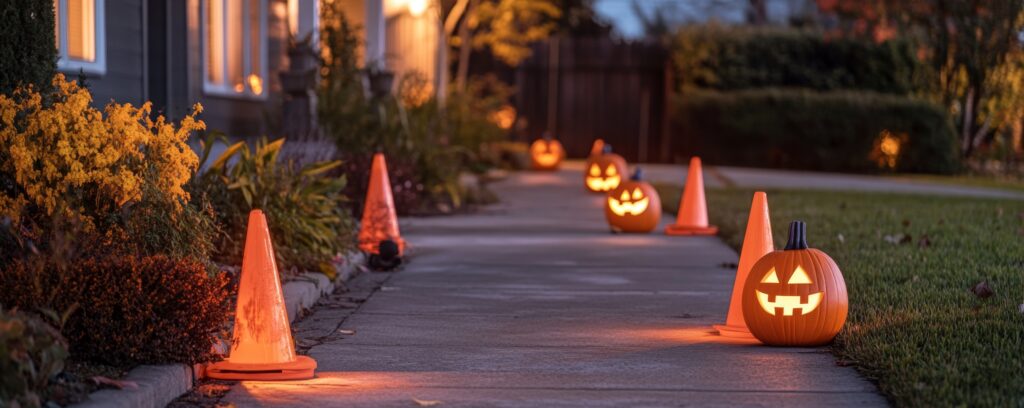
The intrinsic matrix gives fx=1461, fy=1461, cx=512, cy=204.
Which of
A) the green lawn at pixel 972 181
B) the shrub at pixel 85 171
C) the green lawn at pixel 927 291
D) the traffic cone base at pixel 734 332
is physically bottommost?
the green lawn at pixel 972 181

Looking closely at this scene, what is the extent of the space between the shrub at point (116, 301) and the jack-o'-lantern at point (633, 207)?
713 cm

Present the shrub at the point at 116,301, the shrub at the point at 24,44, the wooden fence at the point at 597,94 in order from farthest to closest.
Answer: the wooden fence at the point at 597,94
the shrub at the point at 24,44
the shrub at the point at 116,301

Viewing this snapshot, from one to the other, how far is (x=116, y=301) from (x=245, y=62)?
9.01m

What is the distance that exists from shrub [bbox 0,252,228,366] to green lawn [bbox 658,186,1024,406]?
9.36 ft

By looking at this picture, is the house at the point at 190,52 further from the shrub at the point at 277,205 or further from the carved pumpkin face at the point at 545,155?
the carved pumpkin face at the point at 545,155

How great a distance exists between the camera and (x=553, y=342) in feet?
23.5

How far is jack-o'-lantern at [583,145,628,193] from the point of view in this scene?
17.5 m

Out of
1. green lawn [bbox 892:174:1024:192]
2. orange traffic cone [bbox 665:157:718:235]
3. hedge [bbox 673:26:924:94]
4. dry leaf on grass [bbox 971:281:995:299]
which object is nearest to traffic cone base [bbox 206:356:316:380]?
Result: dry leaf on grass [bbox 971:281:995:299]

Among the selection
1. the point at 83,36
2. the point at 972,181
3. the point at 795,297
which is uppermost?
the point at 83,36

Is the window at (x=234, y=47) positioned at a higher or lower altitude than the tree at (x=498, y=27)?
lower

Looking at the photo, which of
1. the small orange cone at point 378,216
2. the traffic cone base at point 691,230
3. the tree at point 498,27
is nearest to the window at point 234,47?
the small orange cone at point 378,216

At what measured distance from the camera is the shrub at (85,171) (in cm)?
669

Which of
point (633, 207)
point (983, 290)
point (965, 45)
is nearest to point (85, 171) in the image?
point (983, 290)

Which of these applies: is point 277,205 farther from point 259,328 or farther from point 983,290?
point 983,290
